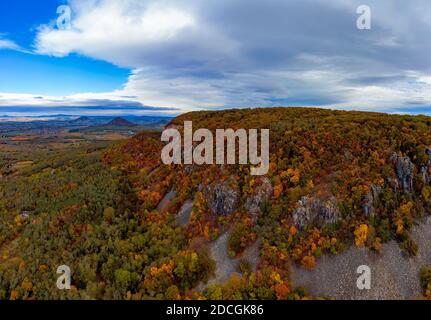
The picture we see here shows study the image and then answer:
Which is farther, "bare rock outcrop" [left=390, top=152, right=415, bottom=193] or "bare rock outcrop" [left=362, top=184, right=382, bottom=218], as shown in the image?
"bare rock outcrop" [left=390, top=152, right=415, bottom=193]

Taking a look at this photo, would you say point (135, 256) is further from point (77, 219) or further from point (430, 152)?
point (430, 152)

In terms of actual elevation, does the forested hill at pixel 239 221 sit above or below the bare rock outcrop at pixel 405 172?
below

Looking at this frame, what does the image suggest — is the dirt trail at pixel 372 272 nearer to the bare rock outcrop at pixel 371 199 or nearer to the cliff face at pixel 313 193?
the cliff face at pixel 313 193

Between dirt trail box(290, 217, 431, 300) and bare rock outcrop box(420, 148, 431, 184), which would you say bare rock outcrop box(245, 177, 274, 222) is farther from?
bare rock outcrop box(420, 148, 431, 184)

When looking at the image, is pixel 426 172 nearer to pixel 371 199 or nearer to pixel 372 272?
pixel 371 199

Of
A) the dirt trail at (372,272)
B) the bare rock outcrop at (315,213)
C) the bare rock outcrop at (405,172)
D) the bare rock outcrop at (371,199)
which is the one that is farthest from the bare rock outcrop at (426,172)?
the bare rock outcrop at (315,213)

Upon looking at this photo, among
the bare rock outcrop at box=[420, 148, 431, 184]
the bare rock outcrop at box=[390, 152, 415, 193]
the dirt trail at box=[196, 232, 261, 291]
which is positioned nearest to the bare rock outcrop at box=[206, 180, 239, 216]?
the dirt trail at box=[196, 232, 261, 291]

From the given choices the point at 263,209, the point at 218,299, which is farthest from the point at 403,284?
the point at 218,299
